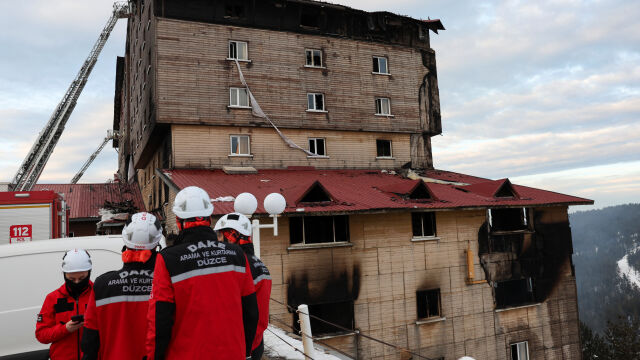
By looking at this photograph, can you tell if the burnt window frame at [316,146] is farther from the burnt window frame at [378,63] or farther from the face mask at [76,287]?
the face mask at [76,287]

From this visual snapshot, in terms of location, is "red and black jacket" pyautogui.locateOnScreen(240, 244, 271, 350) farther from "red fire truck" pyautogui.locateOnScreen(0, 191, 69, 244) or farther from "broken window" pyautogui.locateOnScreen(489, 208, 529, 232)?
"broken window" pyautogui.locateOnScreen(489, 208, 529, 232)

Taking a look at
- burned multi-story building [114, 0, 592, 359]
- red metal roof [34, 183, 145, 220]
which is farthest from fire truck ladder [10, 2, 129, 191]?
burned multi-story building [114, 0, 592, 359]

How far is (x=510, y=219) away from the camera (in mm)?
22438

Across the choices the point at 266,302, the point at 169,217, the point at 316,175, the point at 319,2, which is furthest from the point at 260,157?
the point at 266,302

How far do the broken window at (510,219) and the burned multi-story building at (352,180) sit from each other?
62 mm

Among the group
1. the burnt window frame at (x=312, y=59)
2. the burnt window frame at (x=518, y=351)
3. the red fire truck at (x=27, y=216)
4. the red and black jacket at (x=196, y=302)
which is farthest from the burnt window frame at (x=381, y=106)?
the red and black jacket at (x=196, y=302)

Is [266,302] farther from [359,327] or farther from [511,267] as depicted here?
[511,267]

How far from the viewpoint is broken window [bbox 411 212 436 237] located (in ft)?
65.8

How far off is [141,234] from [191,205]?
2.21 ft

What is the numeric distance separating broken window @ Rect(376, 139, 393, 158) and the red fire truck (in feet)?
59.9

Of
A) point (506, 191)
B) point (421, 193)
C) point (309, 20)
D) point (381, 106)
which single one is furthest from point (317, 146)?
point (506, 191)

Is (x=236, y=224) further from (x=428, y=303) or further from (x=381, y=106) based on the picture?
(x=381, y=106)

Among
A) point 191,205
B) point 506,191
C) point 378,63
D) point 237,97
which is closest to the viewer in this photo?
point 191,205

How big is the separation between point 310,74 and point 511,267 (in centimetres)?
1534
